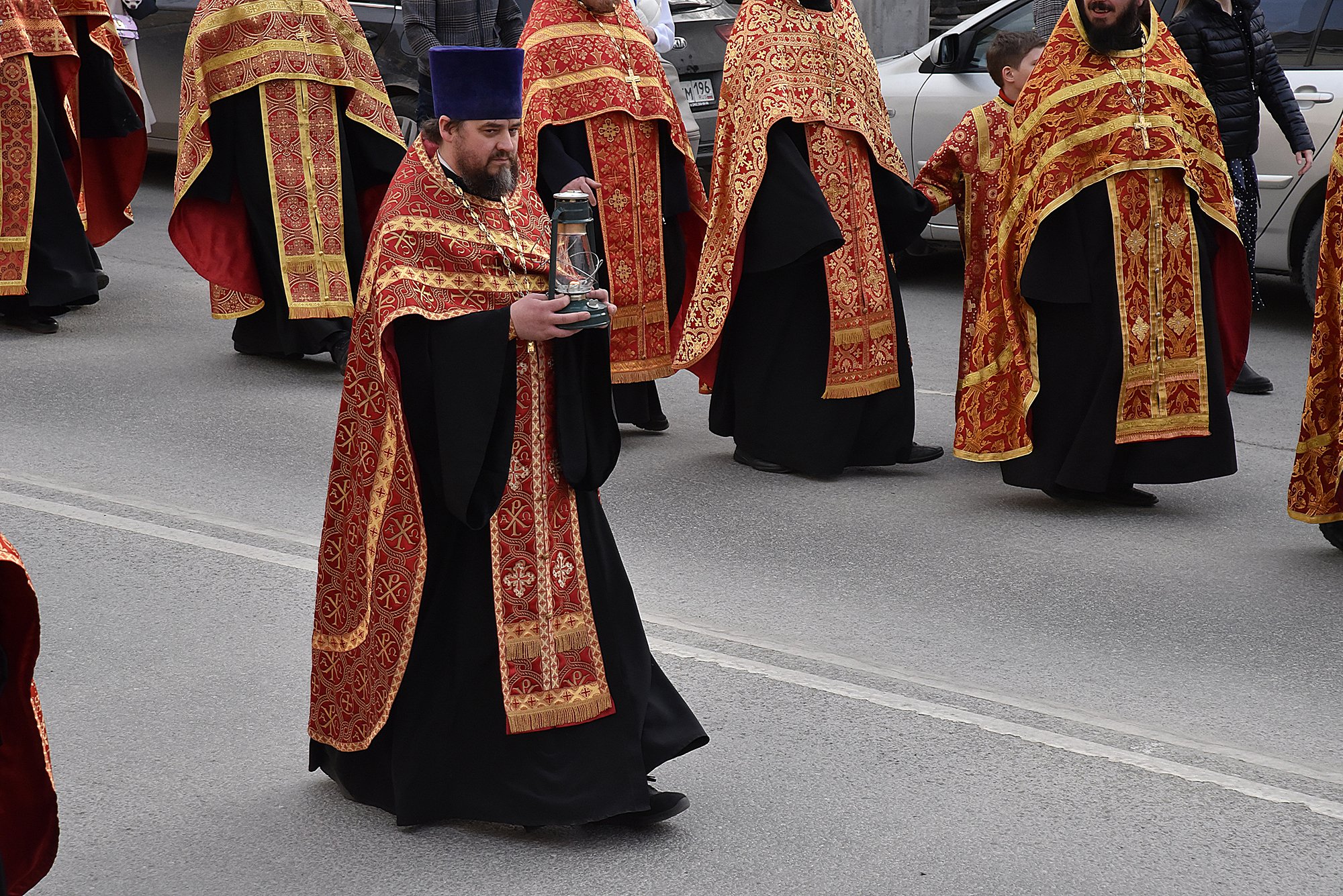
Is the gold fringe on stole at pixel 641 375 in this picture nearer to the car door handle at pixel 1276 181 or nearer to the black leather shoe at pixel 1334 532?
the black leather shoe at pixel 1334 532

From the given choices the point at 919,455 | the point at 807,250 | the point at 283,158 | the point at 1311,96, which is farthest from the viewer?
the point at 1311,96

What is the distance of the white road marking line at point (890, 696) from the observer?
4.07 m

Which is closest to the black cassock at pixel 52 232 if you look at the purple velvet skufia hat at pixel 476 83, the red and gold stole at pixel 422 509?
the red and gold stole at pixel 422 509

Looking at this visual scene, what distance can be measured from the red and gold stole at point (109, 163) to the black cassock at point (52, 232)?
0.19 meters

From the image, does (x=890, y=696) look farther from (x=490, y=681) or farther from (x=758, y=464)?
(x=758, y=464)

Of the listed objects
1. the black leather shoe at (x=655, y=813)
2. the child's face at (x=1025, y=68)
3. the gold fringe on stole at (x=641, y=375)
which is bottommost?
the black leather shoe at (x=655, y=813)

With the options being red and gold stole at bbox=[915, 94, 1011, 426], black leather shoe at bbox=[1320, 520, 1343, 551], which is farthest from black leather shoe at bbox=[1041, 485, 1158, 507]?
black leather shoe at bbox=[1320, 520, 1343, 551]

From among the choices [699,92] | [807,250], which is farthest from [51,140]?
[807,250]

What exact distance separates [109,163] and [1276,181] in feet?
21.1

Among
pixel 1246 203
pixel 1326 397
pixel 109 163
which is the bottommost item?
pixel 1326 397

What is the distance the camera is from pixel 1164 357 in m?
6.16

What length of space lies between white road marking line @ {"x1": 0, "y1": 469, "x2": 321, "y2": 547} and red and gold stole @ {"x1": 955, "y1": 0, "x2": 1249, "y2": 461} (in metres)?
2.59

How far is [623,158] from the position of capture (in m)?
7.18

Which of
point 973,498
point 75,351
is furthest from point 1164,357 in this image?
point 75,351
